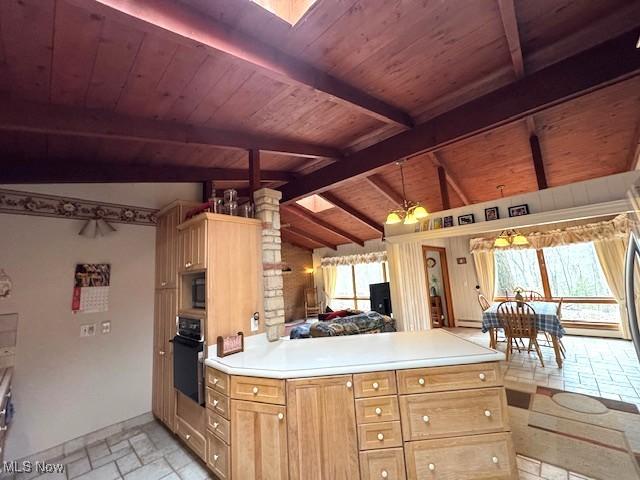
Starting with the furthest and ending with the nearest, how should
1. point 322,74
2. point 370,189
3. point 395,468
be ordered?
point 370,189
point 322,74
point 395,468

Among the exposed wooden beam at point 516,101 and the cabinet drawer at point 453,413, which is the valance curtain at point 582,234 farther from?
the cabinet drawer at point 453,413

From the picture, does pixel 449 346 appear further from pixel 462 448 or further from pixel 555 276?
pixel 555 276

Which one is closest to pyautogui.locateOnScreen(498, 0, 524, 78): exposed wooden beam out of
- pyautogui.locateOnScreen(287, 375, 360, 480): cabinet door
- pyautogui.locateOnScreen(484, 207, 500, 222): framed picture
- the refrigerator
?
the refrigerator

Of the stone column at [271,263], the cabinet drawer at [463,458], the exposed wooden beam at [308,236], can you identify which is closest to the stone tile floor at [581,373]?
the cabinet drawer at [463,458]

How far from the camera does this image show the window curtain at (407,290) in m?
5.27

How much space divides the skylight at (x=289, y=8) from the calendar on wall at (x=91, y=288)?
295 centimetres

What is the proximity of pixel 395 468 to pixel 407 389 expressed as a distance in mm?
470

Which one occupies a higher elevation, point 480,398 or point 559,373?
point 480,398

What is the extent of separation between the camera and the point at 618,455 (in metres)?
2.02

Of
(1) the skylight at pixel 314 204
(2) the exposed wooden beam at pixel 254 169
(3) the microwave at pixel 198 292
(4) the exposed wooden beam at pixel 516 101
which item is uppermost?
(1) the skylight at pixel 314 204

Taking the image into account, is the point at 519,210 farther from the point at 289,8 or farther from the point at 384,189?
the point at 289,8

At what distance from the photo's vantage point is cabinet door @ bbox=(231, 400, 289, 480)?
5.34 feet

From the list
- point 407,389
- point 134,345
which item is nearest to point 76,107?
point 134,345

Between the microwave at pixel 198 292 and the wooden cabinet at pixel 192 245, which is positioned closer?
the wooden cabinet at pixel 192 245
